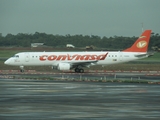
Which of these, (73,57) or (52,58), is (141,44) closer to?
(73,57)

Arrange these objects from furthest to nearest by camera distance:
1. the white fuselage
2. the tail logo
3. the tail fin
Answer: the tail logo → the tail fin → the white fuselage

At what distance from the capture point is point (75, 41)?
150 m

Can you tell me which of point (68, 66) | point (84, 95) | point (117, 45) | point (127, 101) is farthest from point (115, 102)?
point (117, 45)

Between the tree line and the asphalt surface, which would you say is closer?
the asphalt surface

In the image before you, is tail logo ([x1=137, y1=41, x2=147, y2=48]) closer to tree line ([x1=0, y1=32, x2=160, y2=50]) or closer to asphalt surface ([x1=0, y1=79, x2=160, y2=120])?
asphalt surface ([x1=0, y1=79, x2=160, y2=120])

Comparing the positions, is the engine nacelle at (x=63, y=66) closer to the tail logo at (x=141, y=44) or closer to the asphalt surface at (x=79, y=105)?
the tail logo at (x=141, y=44)

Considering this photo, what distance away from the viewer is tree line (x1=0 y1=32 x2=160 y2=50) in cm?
13112

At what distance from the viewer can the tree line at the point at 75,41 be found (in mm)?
131125

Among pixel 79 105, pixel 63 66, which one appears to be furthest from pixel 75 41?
pixel 79 105

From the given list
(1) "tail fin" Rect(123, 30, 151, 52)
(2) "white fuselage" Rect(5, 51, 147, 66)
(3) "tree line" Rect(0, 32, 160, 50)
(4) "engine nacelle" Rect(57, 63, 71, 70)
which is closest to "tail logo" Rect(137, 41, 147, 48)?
A: (1) "tail fin" Rect(123, 30, 151, 52)

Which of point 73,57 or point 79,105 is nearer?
point 79,105

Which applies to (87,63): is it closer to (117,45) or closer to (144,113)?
(144,113)

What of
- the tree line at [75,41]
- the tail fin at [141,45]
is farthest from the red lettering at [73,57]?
the tree line at [75,41]

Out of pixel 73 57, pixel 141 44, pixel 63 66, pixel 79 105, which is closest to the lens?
pixel 79 105
